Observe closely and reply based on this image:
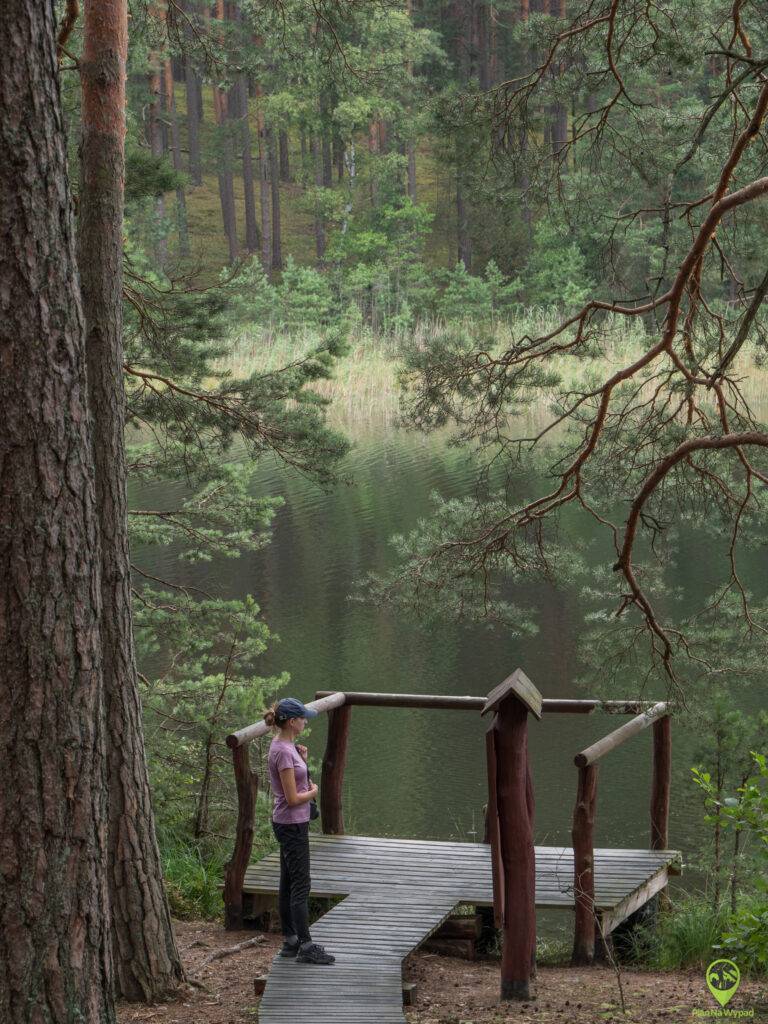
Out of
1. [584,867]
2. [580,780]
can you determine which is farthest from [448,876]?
[580,780]

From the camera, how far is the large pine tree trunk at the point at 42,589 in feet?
9.63

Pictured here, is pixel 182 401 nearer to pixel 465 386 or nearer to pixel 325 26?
pixel 465 386

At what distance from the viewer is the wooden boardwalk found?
4.85 meters

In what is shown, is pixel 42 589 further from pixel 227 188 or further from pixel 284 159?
pixel 284 159

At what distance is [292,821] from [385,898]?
3.36 ft

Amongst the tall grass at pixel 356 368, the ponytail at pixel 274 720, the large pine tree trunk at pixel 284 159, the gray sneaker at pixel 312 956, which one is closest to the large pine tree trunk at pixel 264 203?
the large pine tree trunk at pixel 284 159

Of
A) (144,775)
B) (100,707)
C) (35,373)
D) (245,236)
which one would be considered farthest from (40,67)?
(245,236)

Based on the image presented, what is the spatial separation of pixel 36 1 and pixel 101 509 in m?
2.36

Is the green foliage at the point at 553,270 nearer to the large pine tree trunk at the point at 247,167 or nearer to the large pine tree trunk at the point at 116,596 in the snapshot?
the large pine tree trunk at the point at 247,167

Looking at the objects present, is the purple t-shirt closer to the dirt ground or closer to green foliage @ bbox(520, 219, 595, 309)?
the dirt ground

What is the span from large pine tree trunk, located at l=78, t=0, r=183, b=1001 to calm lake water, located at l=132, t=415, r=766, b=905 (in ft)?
8.86

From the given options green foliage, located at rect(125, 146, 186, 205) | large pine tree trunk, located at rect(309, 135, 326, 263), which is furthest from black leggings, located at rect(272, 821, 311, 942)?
large pine tree trunk, located at rect(309, 135, 326, 263)

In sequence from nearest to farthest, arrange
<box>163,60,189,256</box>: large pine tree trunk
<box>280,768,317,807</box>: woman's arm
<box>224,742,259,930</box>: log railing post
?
<box>280,768,317,807</box>: woman's arm
<box>224,742,259,930</box>: log railing post
<box>163,60,189,256</box>: large pine tree trunk

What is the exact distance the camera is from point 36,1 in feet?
9.86
